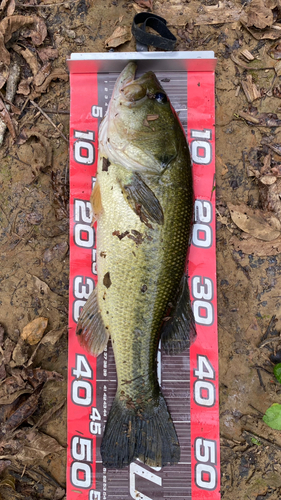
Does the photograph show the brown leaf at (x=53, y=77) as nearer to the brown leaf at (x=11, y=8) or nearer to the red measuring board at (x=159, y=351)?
the red measuring board at (x=159, y=351)

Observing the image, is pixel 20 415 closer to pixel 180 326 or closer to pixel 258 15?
pixel 180 326

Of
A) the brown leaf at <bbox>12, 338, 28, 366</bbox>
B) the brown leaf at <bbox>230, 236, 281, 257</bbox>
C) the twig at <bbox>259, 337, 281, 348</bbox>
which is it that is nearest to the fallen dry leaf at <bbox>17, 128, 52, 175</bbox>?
the brown leaf at <bbox>12, 338, 28, 366</bbox>

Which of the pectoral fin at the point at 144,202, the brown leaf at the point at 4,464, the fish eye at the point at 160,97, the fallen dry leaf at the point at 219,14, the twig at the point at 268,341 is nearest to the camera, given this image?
the pectoral fin at the point at 144,202

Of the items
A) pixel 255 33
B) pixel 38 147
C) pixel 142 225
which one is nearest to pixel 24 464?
pixel 142 225

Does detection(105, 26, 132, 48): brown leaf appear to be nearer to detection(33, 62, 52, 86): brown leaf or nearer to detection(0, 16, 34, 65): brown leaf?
detection(33, 62, 52, 86): brown leaf

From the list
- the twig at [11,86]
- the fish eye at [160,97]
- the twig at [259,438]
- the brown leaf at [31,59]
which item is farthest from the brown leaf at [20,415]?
the brown leaf at [31,59]

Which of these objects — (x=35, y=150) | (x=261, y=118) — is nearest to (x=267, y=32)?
(x=261, y=118)

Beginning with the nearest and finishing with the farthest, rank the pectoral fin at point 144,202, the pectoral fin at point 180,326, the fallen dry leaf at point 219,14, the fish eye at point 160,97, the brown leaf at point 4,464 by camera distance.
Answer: the pectoral fin at point 144,202 < the fish eye at point 160,97 < the pectoral fin at point 180,326 < the brown leaf at point 4,464 < the fallen dry leaf at point 219,14
